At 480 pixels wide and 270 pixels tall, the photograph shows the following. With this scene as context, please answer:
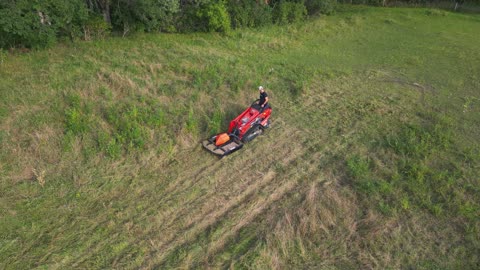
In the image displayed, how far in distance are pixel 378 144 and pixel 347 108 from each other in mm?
2793

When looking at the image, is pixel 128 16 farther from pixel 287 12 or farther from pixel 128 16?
pixel 287 12

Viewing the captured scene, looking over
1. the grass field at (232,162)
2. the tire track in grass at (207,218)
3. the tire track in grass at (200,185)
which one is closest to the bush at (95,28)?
the grass field at (232,162)

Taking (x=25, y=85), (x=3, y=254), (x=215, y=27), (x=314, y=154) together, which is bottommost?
(x=3, y=254)

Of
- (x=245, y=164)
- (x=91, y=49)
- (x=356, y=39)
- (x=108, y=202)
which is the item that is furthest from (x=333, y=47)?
(x=108, y=202)

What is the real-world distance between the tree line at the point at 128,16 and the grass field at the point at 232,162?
112cm

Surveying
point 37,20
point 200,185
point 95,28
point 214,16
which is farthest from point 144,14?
point 200,185

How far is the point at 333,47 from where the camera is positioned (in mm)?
21109

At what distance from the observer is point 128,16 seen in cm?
2023

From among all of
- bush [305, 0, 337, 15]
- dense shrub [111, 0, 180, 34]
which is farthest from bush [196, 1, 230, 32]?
bush [305, 0, 337, 15]

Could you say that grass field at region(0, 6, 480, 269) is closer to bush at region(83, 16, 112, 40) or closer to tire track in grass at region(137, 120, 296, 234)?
tire track in grass at region(137, 120, 296, 234)

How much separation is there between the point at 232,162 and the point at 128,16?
1351 centimetres

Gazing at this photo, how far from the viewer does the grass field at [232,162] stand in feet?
28.3

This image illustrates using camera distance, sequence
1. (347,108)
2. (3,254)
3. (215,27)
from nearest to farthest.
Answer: (3,254) → (347,108) → (215,27)

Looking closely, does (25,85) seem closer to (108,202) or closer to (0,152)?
(0,152)
